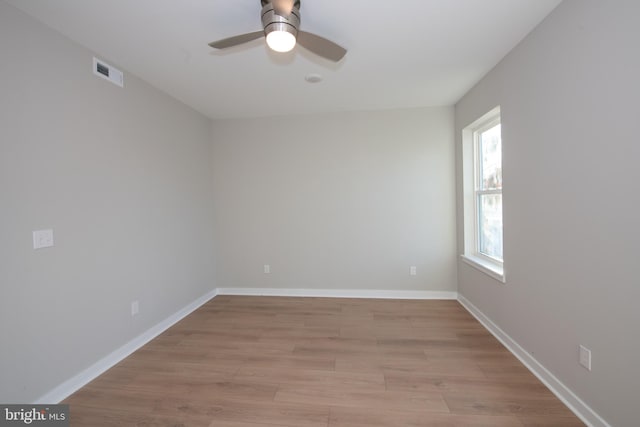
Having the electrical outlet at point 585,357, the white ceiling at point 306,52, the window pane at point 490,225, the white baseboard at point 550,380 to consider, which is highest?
the white ceiling at point 306,52

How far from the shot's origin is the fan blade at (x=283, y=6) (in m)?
1.42

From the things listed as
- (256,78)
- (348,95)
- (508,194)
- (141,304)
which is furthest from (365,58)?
(141,304)

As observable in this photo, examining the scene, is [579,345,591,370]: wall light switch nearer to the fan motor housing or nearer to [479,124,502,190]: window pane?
[479,124,502,190]: window pane

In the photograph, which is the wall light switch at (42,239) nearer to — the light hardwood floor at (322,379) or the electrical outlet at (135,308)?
the electrical outlet at (135,308)

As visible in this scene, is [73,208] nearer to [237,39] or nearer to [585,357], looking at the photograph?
[237,39]

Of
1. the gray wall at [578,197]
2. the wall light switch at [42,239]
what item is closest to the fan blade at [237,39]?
the wall light switch at [42,239]

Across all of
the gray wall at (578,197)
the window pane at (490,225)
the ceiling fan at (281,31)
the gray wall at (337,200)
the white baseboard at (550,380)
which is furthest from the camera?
the gray wall at (337,200)

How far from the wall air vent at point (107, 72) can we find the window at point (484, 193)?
11.0 feet

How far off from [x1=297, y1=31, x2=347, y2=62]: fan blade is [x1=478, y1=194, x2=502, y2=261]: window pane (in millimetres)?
2093

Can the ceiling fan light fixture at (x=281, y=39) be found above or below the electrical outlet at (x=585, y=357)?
above

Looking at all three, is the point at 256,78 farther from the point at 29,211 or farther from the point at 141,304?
the point at 141,304

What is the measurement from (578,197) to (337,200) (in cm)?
257

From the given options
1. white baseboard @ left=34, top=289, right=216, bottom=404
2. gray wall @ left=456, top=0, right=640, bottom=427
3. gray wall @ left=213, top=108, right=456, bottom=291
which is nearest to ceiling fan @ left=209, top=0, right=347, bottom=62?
gray wall @ left=456, top=0, right=640, bottom=427

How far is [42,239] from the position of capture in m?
1.84
